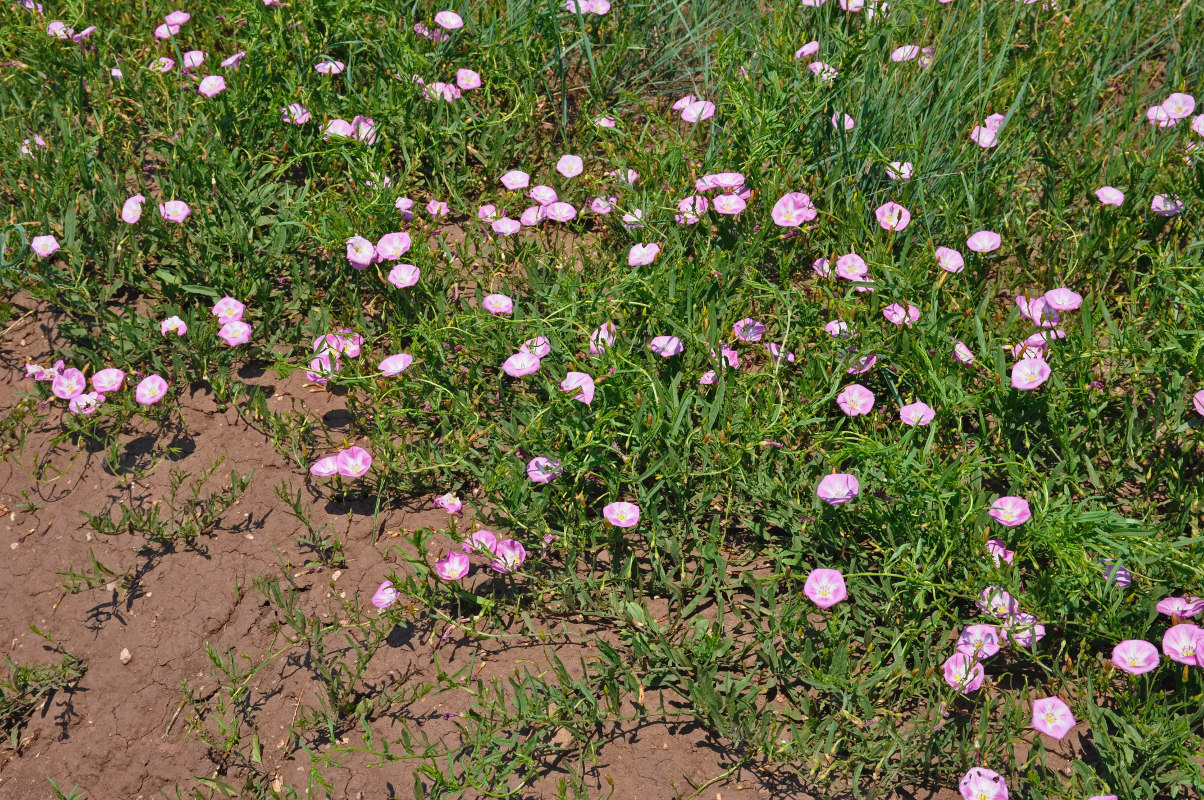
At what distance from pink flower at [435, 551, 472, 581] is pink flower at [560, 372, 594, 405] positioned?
455 mm

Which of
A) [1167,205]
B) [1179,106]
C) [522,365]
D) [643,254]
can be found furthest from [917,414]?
[1179,106]

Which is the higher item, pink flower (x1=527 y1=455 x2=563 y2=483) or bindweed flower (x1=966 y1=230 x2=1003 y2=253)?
bindweed flower (x1=966 y1=230 x2=1003 y2=253)

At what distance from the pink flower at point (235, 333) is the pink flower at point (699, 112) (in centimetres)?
143

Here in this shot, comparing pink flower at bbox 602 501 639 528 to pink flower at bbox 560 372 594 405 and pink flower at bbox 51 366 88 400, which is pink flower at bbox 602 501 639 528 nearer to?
pink flower at bbox 560 372 594 405

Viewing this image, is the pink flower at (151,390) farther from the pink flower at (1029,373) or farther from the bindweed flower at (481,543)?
the pink flower at (1029,373)

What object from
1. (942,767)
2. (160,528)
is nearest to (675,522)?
(942,767)

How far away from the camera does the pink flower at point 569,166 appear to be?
9.67 ft

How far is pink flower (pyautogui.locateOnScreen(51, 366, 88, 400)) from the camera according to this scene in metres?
2.55

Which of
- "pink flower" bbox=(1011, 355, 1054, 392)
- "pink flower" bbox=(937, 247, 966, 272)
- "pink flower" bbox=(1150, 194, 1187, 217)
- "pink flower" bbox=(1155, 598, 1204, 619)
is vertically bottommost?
"pink flower" bbox=(1155, 598, 1204, 619)

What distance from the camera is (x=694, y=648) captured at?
206 cm

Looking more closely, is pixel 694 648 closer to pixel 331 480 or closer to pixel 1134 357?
pixel 331 480

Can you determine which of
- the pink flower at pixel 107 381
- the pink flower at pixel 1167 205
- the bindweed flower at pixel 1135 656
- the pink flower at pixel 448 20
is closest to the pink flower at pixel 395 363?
the pink flower at pixel 107 381

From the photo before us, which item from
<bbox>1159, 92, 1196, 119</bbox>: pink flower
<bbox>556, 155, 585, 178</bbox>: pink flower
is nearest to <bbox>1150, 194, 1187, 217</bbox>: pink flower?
<bbox>1159, 92, 1196, 119</bbox>: pink flower

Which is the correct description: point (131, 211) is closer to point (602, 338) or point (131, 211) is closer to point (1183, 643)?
point (602, 338)
